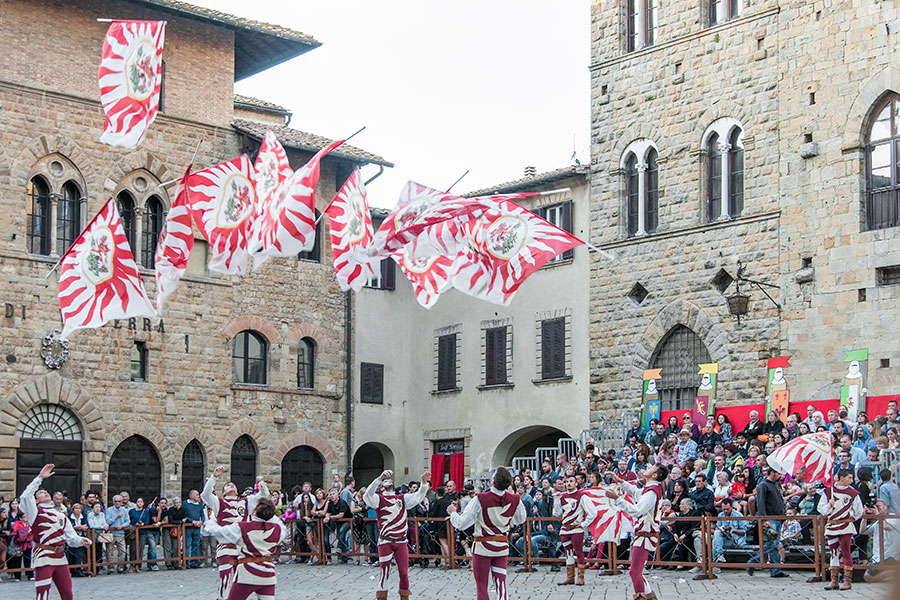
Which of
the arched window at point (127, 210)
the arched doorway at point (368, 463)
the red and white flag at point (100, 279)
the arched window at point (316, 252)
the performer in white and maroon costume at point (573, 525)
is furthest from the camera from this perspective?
the arched doorway at point (368, 463)

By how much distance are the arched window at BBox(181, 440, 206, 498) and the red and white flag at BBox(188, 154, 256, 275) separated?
13.0m

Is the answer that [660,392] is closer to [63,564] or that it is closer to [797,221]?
[797,221]

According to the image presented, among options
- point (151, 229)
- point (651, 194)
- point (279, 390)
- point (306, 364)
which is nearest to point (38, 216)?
point (151, 229)

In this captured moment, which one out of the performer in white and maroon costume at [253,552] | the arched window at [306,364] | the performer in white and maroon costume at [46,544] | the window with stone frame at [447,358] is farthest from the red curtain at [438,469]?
the performer in white and maroon costume at [253,552]

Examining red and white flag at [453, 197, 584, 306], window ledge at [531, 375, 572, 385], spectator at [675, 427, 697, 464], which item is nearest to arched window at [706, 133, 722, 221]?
window ledge at [531, 375, 572, 385]

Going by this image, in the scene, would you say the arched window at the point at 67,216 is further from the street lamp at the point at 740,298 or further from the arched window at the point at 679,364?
the street lamp at the point at 740,298

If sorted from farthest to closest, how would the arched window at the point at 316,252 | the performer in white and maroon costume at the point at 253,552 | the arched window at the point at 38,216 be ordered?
the arched window at the point at 316,252
the arched window at the point at 38,216
the performer in white and maroon costume at the point at 253,552

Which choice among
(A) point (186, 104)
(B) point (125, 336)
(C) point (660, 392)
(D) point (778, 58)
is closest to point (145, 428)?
(B) point (125, 336)

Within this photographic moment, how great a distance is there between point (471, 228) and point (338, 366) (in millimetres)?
17090

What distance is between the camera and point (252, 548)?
12977mm

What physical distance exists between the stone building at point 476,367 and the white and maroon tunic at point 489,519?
659 inches

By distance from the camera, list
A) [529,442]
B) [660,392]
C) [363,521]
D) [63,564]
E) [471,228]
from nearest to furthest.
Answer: [63,564] → [471,228] → [363,521] → [660,392] → [529,442]

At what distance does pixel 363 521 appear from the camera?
85.9ft

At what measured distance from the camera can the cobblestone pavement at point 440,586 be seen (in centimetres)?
1755
